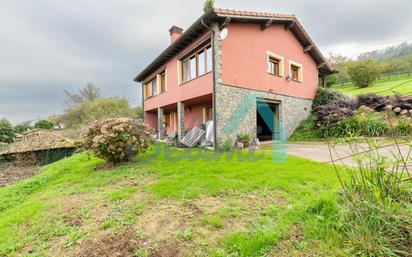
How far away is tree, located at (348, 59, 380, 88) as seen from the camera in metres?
22.6

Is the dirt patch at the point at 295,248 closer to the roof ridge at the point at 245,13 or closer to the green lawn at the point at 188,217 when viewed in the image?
the green lawn at the point at 188,217

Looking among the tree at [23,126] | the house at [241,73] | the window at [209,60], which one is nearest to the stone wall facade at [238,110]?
the house at [241,73]

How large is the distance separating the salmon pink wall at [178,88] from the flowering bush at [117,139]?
375cm

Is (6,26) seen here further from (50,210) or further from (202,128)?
(50,210)

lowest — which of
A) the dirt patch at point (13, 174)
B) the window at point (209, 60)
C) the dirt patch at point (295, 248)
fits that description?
the dirt patch at point (13, 174)

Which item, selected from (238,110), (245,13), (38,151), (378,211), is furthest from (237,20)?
(38,151)

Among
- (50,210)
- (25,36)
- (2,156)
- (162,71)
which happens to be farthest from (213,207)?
(2,156)

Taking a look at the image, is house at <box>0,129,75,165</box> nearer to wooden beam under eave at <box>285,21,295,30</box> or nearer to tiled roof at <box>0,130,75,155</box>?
tiled roof at <box>0,130,75,155</box>

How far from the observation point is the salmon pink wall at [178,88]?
31.9ft

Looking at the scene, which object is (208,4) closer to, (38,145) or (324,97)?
(324,97)

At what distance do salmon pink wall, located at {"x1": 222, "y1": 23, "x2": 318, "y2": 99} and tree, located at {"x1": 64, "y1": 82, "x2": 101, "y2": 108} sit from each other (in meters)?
27.0

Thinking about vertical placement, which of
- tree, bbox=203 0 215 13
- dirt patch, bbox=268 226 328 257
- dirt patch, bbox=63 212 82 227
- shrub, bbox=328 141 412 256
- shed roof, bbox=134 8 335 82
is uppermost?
tree, bbox=203 0 215 13

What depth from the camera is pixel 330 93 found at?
46.7 feet

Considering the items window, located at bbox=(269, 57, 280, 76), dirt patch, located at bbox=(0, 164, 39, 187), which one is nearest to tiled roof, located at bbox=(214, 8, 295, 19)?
window, located at bbox=(269, 57, 280, 76)
